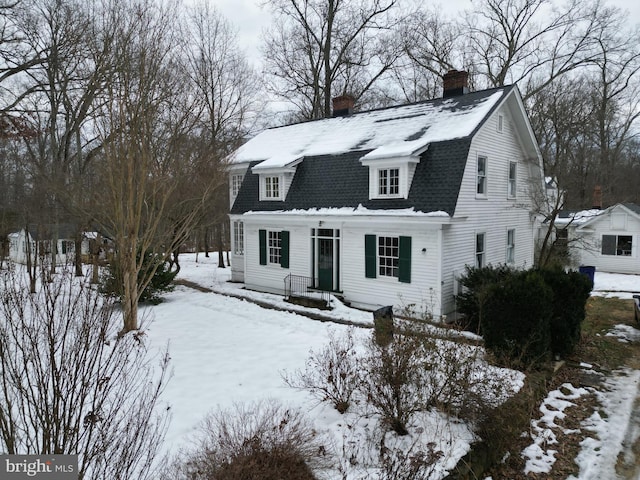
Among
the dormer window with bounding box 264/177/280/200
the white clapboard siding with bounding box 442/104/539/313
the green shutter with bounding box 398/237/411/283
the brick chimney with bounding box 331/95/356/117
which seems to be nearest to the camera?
the white clapboard siding with bounding box 442/104/539/313

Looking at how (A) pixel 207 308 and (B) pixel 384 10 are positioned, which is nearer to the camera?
(A) pixel 207 308

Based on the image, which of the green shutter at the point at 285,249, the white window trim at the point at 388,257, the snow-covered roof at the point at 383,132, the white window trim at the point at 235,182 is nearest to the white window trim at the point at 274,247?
the green shutter at the point at 285,249

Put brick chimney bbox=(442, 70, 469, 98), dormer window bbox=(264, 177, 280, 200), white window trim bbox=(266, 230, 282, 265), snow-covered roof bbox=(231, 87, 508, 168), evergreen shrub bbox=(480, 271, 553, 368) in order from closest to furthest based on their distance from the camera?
evergreen shrub bbox=(480, 271, 553, 368), snow-covered roof bbox=(231, 87, 508, 168), brick chimney bbox=(442, 70, 469, 98), white window trim bbox=(266, 230, 282, 265), dormer window bbox=(264, 177, 280, 200)

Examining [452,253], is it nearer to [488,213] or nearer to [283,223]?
[488,213]

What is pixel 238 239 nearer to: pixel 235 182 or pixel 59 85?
pixel 235 182

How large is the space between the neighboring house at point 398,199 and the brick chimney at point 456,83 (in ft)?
0.14

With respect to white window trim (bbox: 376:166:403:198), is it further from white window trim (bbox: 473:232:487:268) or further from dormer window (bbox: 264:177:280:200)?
dormer window (bbox: 264:177:280:200)

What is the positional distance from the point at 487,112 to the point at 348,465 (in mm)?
11756

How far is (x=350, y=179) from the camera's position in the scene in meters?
14.2

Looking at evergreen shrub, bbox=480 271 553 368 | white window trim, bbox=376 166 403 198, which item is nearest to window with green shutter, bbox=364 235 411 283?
white window trim, bbox=376 166 403 198

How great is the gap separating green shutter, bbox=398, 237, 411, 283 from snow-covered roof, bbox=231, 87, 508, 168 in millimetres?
2709

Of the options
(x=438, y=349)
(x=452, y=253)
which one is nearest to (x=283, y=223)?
(x=452, y=253)

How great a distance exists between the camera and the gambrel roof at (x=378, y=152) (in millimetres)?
12320

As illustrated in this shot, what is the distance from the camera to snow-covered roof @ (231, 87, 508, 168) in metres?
13.1
